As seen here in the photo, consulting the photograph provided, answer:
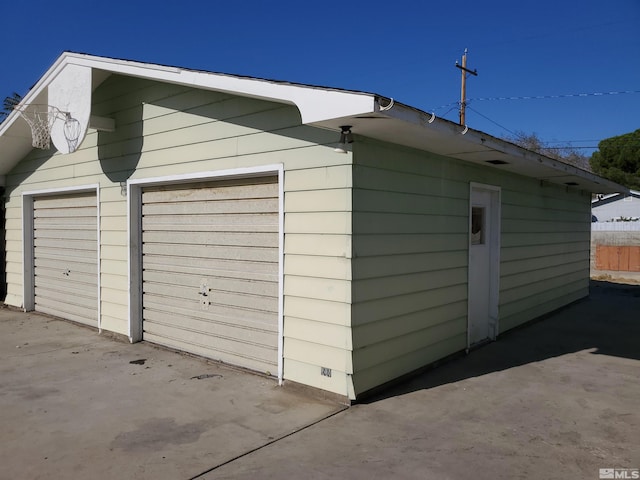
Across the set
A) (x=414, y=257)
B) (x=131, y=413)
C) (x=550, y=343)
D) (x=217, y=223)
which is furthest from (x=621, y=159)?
(x=131, y=413)

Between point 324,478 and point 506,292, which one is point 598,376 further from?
point 324,478

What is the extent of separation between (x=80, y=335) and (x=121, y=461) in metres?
4.31

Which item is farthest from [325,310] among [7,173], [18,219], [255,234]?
[7,173]

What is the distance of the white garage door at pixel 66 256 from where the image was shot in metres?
7.34

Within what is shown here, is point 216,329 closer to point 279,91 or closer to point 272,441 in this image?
point 272,441

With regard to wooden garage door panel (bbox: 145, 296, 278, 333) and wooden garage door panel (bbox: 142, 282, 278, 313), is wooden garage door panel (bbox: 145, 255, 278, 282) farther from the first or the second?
wooden garage door panel (bbox: 145, 296, 278, 333)

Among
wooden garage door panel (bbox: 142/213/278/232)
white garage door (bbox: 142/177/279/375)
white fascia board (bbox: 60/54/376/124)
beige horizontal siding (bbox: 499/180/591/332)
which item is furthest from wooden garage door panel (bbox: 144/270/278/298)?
beige horizontal siding (bbox: 499/180/591/332)

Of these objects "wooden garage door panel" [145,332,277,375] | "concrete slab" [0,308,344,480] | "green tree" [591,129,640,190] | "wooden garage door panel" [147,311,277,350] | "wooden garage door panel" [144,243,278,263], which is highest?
"green tree" [591,129,640,190]

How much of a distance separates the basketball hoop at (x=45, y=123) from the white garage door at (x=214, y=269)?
1.10 m

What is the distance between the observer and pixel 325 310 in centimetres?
429

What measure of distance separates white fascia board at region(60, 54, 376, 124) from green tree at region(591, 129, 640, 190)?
102 ft

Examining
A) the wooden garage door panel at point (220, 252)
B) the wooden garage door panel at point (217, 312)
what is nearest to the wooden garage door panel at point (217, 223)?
the wooden garage door panel at point (220, 252)

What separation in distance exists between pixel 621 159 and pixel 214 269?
3233 centimetres

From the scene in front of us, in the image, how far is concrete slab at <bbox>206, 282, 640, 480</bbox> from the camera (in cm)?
309
